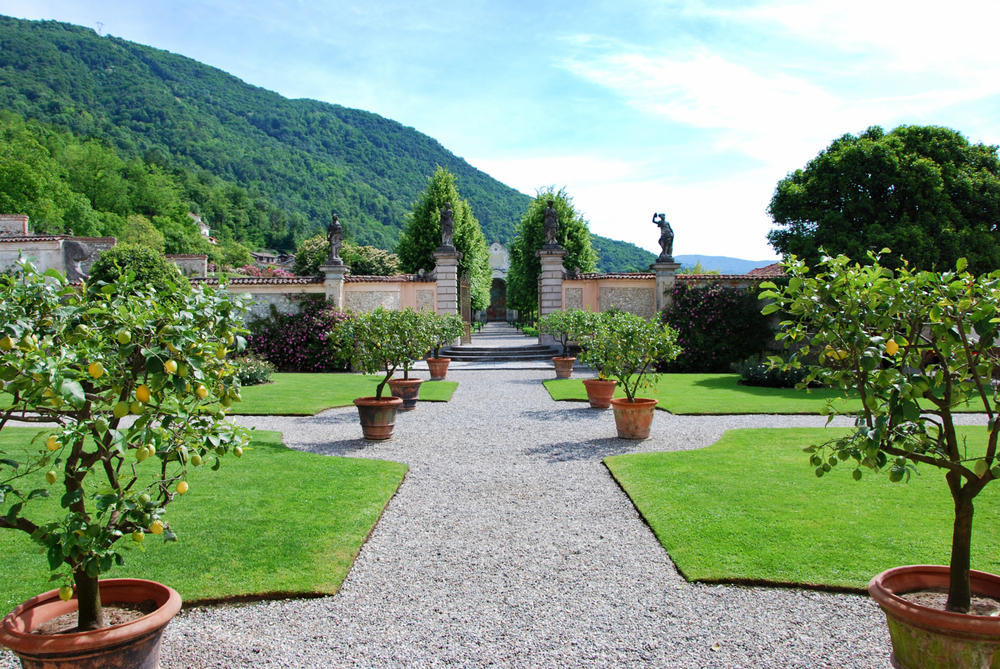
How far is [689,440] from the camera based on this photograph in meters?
8.80

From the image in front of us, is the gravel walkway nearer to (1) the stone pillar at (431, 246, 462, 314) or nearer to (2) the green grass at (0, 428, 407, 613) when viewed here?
(2) the green grass at (0, 428, 407, 613)

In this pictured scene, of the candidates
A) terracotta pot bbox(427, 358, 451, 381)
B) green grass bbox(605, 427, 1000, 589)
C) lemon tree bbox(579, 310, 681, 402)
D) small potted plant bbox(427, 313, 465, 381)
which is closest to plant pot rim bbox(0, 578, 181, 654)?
green grass bbox(605, 427, 1000, 589)

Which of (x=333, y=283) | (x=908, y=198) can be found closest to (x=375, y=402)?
(x=333, y=283)

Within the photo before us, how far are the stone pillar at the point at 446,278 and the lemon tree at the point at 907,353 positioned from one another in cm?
1925

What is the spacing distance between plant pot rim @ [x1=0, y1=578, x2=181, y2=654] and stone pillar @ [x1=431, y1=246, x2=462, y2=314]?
1882cm

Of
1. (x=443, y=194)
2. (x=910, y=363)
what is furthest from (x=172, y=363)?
(x=443, y=194)

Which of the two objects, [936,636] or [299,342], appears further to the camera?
[299,342]

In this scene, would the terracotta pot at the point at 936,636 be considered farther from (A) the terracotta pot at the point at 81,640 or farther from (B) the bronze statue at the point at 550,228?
(B) the bronze statue at the point at 550,228

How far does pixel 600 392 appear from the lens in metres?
11.4

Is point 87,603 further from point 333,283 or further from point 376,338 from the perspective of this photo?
point 333,283

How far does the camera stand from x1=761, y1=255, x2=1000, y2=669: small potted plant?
2.60 m

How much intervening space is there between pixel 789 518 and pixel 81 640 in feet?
16.6

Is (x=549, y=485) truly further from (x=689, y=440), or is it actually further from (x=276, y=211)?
(x=276, y=211)

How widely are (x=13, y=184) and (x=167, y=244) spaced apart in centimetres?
1403
